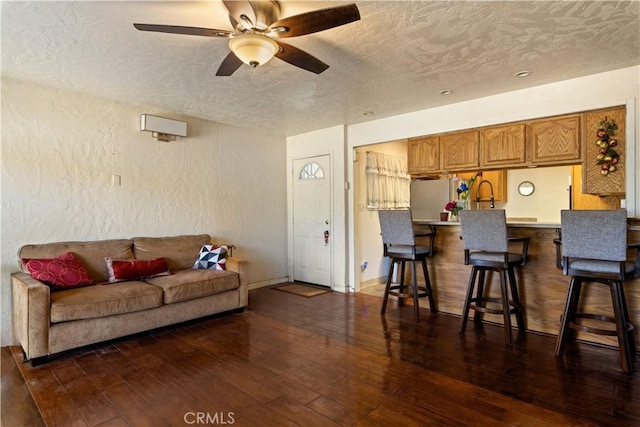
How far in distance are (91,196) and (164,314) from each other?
1513mm

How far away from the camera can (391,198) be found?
5.61 metres

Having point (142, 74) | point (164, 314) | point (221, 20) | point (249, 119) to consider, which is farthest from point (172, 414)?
point (249, 119)

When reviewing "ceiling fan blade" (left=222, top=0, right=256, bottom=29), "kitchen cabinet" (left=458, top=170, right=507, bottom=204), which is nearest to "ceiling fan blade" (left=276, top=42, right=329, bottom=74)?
"ceiling fan blade" (left=222, top=0, right=256, bottom=29)

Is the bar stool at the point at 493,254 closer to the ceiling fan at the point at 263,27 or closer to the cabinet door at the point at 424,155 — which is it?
the cabinet door at the point at 424,155

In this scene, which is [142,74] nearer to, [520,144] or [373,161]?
[373,161]

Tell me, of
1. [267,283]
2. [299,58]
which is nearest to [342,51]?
[299,58]

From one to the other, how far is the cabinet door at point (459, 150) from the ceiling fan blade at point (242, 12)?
303 cm

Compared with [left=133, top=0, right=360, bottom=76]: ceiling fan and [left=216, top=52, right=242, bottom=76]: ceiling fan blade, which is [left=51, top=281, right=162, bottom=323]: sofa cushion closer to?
[left=216, top=52, right=242, bottom=76]: ceiling fan blade

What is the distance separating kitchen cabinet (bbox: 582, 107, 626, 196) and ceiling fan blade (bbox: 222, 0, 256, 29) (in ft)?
10.3

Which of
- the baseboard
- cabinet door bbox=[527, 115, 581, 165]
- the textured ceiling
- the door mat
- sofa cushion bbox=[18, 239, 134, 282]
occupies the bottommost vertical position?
the door mat

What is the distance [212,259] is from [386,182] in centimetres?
292

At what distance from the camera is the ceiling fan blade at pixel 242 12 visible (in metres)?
1.77

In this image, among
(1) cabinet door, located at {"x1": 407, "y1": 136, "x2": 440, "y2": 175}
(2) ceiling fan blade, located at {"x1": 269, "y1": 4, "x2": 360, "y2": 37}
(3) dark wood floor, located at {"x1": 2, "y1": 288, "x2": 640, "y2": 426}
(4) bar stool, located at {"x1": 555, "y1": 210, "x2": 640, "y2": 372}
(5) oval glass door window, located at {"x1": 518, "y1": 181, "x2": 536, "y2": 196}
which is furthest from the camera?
(5) oval glass door window, located at {"x1": 518, "y1": 181, "x2": 536, "y2": 196}

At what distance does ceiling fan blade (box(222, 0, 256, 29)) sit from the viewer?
5.81 ft
